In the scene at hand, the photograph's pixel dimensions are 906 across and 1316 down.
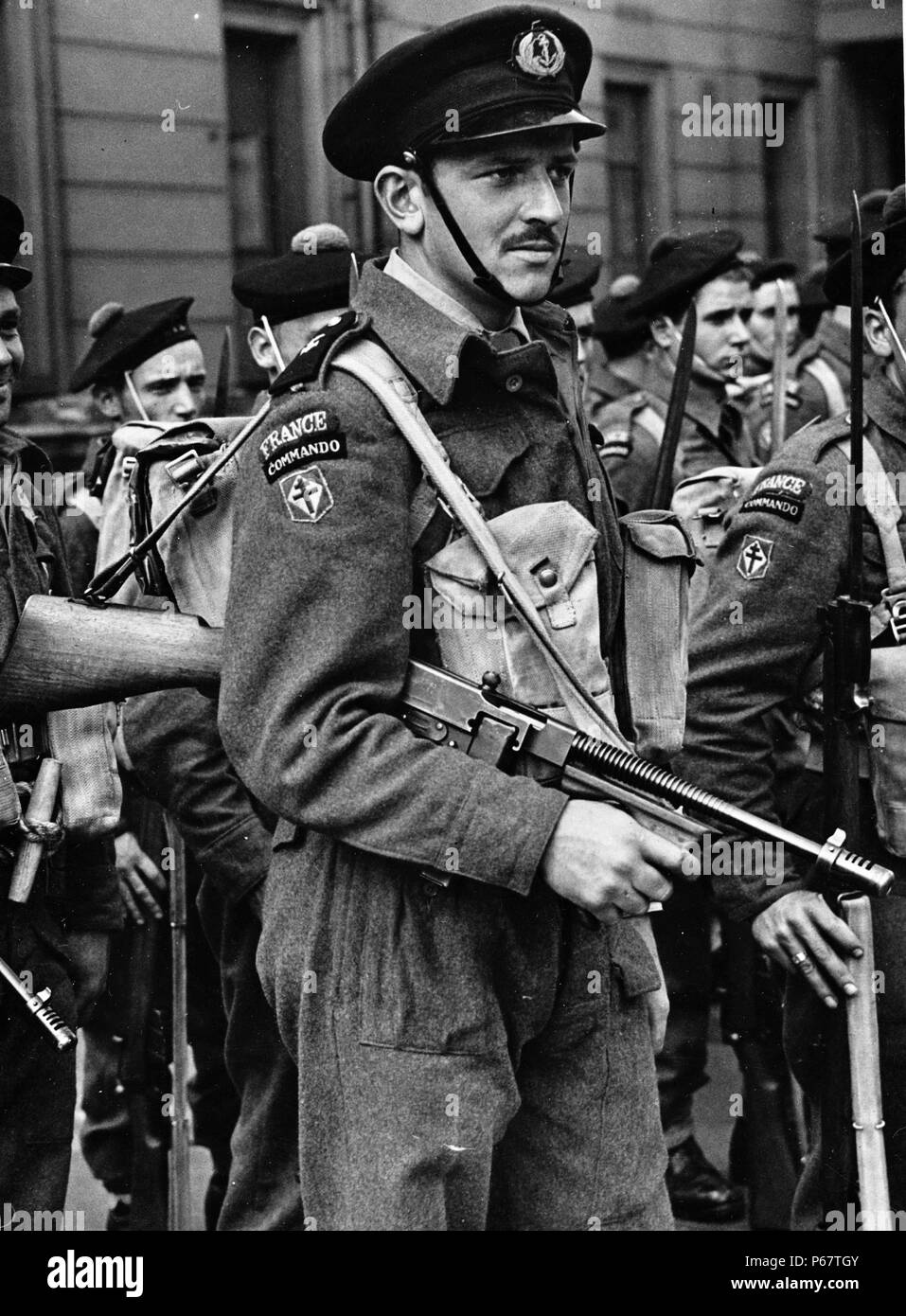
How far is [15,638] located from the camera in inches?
125

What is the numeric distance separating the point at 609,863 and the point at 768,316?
689 centimetres

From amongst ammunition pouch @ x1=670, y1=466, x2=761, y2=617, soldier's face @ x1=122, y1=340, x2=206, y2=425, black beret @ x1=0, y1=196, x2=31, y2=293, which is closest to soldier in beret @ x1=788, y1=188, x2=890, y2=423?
ammunition pouch @ x1=670, y1=466, x2=761, y2=617

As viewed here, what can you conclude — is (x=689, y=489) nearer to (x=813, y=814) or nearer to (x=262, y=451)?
(x=813, y=814)

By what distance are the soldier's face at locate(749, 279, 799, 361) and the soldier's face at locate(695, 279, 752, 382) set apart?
1.81 m

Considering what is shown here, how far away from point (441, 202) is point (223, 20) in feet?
18.1

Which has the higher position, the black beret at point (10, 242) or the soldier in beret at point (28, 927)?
the black beret at point (10, 242)

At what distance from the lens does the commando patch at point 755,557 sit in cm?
351

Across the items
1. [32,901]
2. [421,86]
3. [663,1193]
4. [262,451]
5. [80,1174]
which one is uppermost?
[421,86]

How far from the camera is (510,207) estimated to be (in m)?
2.75

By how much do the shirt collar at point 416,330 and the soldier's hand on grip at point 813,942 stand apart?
111 cm

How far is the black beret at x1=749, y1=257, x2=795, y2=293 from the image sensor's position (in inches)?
346

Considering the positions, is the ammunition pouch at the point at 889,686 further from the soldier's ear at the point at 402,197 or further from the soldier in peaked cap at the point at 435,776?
the soldier's ear at the point at 402,197

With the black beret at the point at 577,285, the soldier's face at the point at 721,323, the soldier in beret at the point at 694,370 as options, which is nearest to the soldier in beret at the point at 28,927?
the soldier in beret at the point at 694,370

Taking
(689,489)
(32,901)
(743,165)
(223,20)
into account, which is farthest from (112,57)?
(32,901)
